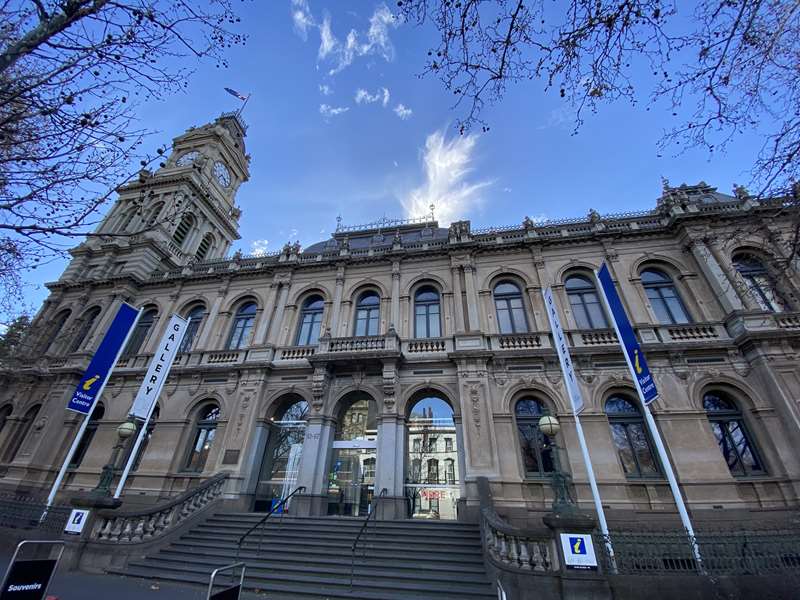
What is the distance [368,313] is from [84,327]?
16.5 m

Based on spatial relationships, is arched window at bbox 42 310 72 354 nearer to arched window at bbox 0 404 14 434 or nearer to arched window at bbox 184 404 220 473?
arched window at bbox 0 404 14 434

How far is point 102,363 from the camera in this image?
1379cm

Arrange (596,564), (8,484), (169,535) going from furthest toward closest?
(8,484) < (169,535) < (596,564)

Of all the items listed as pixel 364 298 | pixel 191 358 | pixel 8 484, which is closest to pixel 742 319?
pixel 364 298

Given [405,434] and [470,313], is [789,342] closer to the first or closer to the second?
[470,313]

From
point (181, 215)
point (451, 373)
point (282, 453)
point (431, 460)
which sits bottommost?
point (431, 460)

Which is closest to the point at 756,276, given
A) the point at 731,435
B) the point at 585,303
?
the point at 585,303

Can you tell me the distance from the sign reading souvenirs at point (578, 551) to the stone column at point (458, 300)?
879 cm

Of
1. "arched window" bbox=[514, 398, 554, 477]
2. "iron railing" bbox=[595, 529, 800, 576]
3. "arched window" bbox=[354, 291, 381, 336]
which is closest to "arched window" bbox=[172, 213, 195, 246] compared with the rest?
"arched window" bbox=[354, 291, 381, 336]

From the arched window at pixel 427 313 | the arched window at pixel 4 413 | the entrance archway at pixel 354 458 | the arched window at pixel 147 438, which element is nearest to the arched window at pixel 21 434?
the arched window at pixel 4 413

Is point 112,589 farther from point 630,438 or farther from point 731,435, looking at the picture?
point 731,435

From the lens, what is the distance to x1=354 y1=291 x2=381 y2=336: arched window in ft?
57.3

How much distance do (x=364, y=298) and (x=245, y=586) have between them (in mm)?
12545

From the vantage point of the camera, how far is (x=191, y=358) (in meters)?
17.8
